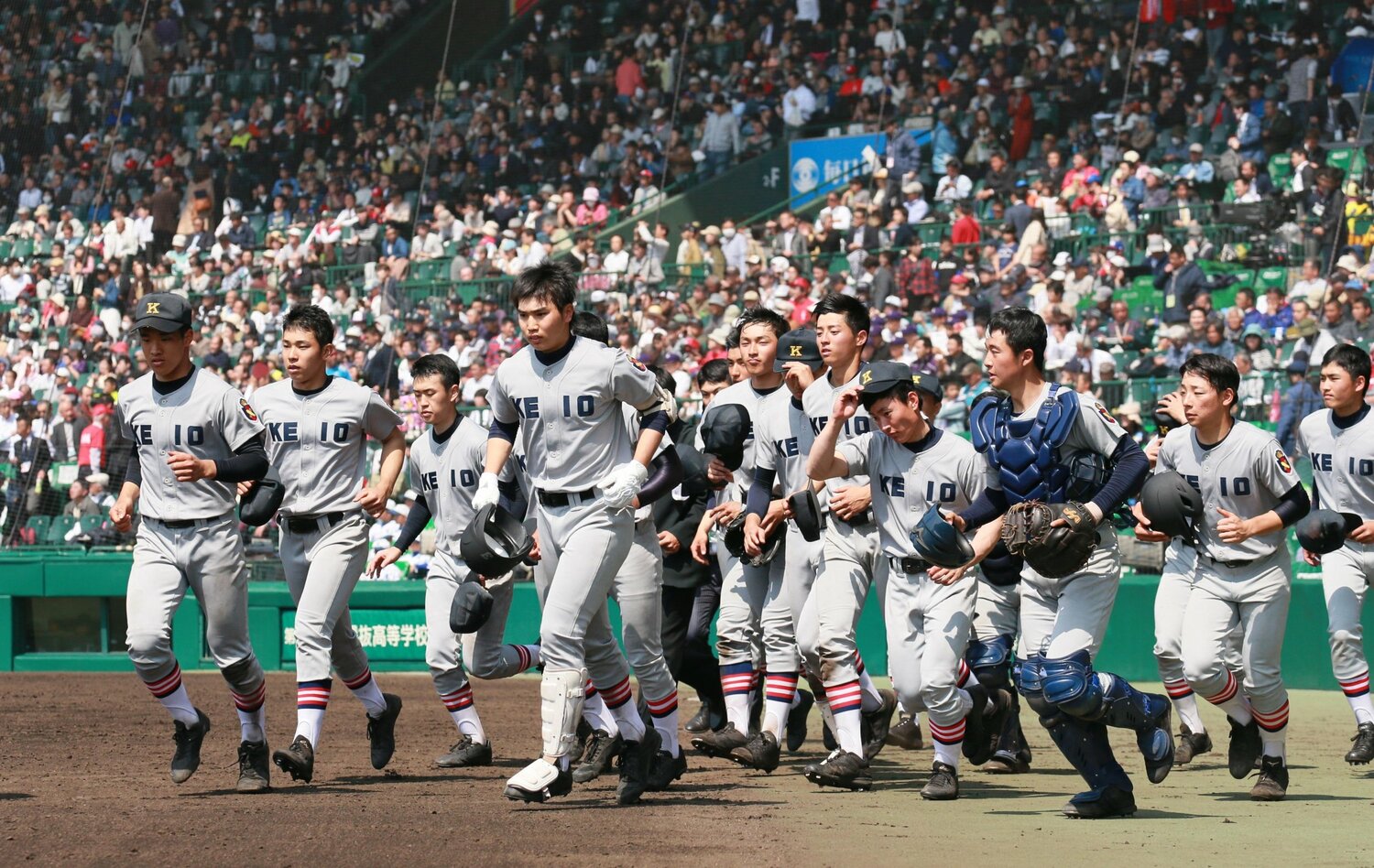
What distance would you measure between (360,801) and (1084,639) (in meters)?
3.07

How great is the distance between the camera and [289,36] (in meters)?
28.8

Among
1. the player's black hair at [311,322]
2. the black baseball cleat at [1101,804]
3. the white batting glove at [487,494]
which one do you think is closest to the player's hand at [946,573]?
the black baseball cleat at [1101,804]

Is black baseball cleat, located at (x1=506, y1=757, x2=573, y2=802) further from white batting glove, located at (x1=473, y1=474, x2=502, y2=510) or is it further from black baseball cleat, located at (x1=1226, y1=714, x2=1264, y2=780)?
black baseball cleat, located at (x1=1226, y1=714, x2=1264, y2=780)

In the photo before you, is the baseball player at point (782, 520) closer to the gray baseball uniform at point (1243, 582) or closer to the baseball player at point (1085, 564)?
the baseball player at point (1085, 564)

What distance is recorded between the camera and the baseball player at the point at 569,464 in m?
7.06

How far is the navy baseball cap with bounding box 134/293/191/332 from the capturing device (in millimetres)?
7945

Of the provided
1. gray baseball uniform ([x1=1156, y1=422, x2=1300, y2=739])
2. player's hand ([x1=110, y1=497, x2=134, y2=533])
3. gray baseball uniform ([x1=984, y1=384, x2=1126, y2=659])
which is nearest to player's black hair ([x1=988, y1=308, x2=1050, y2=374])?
gray baseball uniform ([x1=984, y1=384, x2=1126, y2=659])

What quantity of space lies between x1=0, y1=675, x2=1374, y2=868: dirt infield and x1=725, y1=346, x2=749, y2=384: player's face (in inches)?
83.6

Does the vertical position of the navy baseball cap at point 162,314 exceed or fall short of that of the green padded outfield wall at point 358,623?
it exceeds it

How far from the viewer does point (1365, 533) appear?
8.90 m

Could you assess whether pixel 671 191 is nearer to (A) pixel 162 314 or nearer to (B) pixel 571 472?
(A) pixel 162 314

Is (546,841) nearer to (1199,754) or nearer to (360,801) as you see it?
(360,801)

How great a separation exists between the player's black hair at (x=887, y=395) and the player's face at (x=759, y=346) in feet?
4.77

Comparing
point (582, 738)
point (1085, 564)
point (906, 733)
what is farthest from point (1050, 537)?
point (582, 738)
